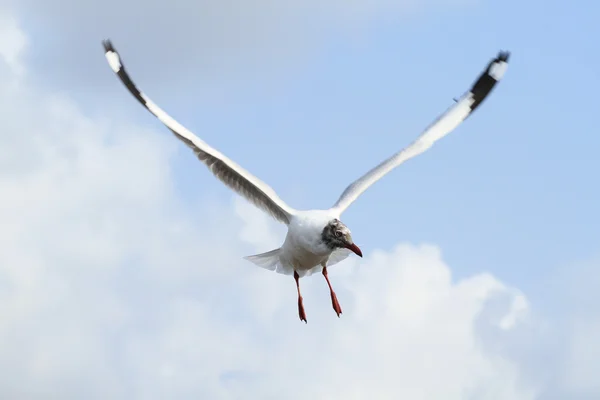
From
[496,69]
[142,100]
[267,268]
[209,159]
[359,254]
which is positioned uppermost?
[496,69]

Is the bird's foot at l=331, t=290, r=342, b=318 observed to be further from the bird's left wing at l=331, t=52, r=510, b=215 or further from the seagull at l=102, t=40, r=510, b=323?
the bird's left wing at l=331, t=52, r=510, b=215

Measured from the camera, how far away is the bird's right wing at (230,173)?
15406 mm

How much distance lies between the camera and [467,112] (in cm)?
1825

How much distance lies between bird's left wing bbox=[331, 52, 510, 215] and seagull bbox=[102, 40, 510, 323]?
0.01m

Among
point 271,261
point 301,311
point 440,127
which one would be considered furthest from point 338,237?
point 440,127

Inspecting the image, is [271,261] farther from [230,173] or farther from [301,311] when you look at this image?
[230,173]

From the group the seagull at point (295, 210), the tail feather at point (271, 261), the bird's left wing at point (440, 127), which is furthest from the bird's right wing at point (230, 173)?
the bird's left wing at point (440, 127)

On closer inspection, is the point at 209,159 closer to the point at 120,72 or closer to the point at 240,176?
the point at 240,176

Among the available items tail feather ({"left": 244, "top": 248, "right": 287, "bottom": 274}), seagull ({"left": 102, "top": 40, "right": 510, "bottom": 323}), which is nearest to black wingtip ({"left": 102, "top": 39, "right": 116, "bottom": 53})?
seagull ({"left": 102, "top": 40, "right": 510, "bottom": 323})

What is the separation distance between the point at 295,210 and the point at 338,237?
4.12 feet

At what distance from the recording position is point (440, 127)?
17.9m

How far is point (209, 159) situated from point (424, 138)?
390cm

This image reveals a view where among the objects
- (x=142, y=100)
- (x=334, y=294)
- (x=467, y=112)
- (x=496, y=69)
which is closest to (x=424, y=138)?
(x=467, y=112)

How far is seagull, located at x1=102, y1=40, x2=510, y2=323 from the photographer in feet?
47.8
